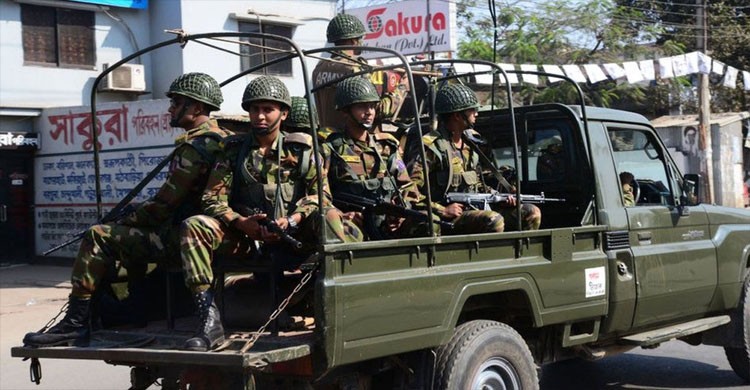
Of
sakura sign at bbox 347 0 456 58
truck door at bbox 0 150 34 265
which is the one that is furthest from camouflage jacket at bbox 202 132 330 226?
sakura sign at bbox 347 0 456 58

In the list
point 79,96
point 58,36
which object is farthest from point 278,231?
point 58,36

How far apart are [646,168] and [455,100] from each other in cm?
172

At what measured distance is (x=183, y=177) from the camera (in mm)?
4617

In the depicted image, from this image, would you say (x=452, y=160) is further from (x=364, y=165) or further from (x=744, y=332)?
(x=744, y=332)

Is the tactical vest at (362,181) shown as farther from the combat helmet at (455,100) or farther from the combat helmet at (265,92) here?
the combat helmet at (455,100)

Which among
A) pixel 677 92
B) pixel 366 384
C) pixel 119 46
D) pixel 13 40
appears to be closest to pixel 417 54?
pixel 119 46

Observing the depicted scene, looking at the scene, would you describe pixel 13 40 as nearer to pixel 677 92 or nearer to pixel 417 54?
pixel 417 54

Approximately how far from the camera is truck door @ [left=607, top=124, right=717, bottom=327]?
5.64m

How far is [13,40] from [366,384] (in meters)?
12.9

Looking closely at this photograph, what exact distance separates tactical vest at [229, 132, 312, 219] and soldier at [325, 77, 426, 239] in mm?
326

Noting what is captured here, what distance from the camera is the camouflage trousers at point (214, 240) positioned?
405cm

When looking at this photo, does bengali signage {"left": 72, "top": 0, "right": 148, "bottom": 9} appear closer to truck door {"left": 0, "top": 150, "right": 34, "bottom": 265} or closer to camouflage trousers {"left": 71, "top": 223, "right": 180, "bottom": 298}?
truck door {"left": 0, "top": 150, "right": 34, "bottom": 265}

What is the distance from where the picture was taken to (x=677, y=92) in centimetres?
2467

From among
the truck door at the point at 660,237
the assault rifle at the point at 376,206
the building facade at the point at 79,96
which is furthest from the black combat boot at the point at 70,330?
the building facade at the point at 79,96
